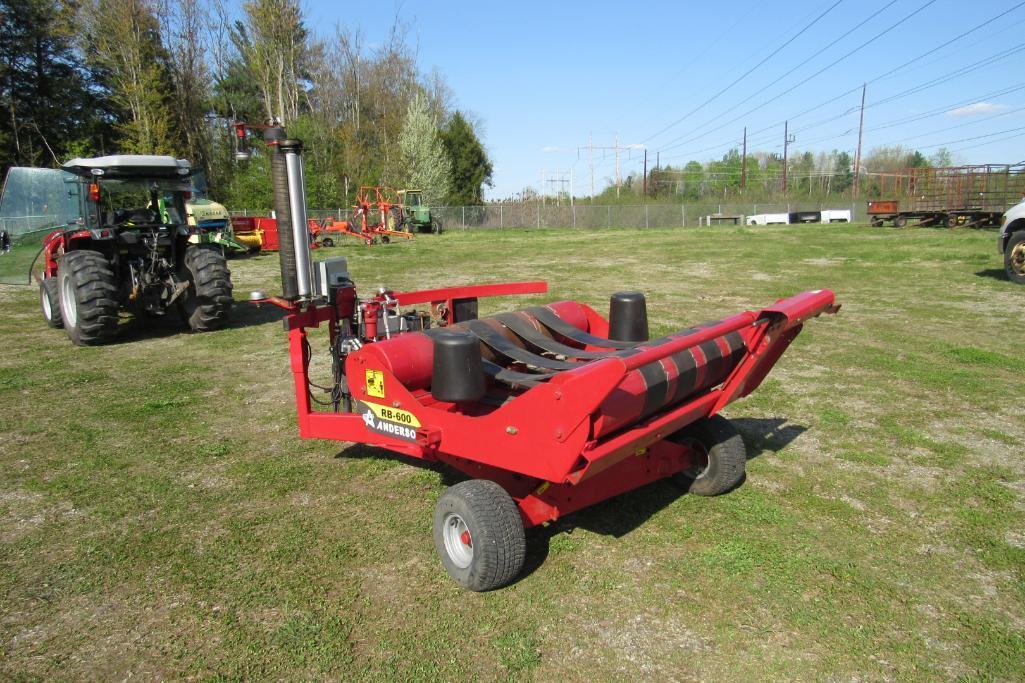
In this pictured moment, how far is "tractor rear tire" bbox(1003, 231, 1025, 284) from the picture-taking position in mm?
12219

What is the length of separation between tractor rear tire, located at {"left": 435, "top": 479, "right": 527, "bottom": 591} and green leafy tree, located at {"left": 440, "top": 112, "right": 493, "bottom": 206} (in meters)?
43.9

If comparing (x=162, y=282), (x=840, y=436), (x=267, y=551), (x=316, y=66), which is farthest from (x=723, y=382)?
(x=316, y=66)

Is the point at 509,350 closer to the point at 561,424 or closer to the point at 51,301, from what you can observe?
the point at 561,424

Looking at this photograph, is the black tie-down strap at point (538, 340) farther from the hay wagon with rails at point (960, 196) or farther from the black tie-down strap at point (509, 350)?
the hay wagon with rails at point (960, 196)

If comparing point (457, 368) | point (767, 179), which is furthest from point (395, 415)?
point (767, 179)

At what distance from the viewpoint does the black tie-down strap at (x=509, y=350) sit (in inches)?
151

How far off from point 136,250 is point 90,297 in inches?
50.9

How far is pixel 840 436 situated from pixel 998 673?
2638mm

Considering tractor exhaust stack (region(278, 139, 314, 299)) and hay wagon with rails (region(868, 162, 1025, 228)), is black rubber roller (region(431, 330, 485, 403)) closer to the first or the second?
tractor exhaust stack (region(278, 139, 314, 299))

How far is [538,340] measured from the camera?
4234mm

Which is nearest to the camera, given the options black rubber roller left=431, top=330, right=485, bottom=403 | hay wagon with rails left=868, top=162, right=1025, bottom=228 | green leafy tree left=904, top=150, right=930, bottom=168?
black rubber roller left=431, top=330, right=485, bottom=403

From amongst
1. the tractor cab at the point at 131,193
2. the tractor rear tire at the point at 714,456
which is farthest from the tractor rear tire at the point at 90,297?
the tractor rear tire at the point at 714,456

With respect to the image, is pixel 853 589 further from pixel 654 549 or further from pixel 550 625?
pixel 550 625

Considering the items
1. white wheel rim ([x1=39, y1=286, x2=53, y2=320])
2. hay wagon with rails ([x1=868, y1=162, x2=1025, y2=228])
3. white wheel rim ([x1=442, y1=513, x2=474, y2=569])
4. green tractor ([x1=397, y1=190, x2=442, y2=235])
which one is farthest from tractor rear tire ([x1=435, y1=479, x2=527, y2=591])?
green tractor ([x1=397, y1=190, x2=442, y2=235])
